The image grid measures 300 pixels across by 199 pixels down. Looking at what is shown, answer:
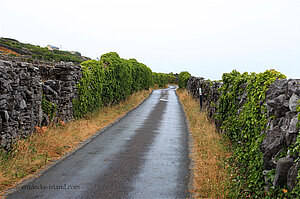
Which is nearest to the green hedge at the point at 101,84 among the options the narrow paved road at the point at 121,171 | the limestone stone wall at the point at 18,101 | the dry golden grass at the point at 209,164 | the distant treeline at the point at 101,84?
the distant treeline at the point at 101,84

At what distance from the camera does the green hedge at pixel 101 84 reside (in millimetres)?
14266

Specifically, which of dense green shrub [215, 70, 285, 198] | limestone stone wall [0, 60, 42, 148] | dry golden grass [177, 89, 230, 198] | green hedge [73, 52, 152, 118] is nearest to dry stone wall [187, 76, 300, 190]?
dense green shrub [215, 70, 285, 198]

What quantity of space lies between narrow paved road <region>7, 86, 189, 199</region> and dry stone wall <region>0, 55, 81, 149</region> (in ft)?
5.78

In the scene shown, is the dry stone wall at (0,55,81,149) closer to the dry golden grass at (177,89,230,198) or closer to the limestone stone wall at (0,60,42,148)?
the limestone stone wall at (0,60,42,148)

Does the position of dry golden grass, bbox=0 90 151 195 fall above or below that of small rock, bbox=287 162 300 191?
below

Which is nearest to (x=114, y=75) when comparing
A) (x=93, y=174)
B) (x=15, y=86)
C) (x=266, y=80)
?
(x=15, y=86)

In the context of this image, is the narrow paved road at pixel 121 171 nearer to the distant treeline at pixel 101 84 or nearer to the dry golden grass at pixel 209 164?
the dry golden grass at pixel 209 164

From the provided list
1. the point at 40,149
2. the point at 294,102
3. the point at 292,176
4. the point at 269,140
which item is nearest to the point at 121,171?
→ the point at 40,149

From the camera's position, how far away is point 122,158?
835 cm

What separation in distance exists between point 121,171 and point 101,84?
10.5 m

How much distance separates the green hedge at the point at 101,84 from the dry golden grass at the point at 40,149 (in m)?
1.57

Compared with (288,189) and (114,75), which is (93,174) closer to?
(288,189)

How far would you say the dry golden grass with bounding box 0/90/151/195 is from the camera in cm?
663

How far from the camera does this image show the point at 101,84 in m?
17.0
